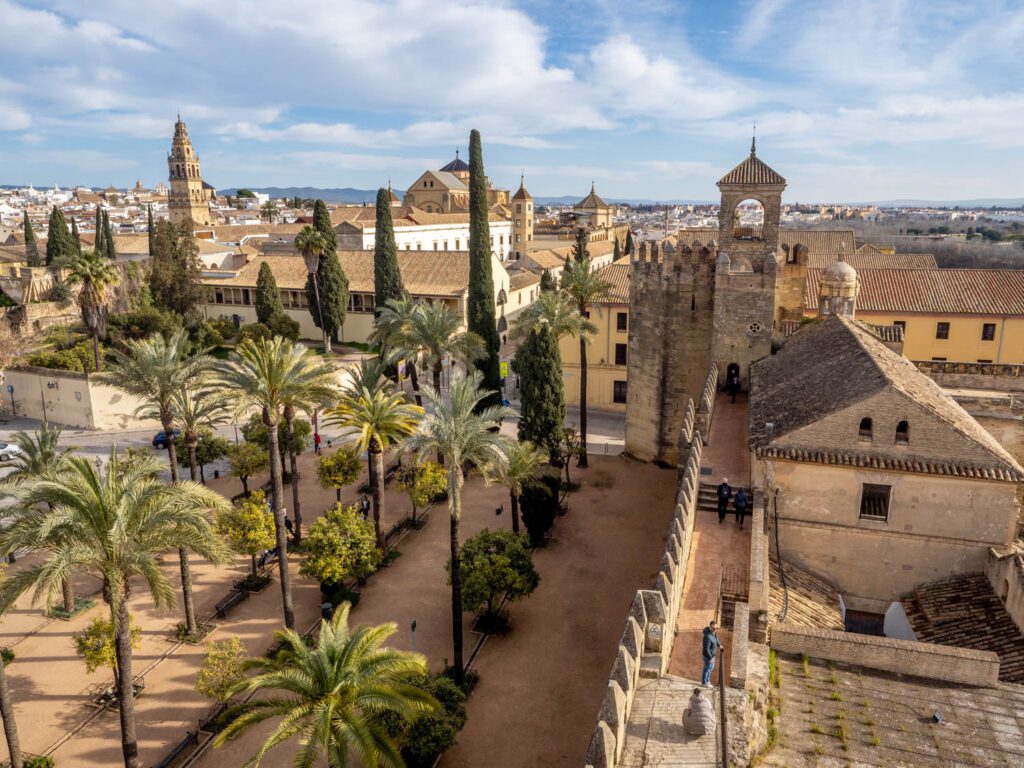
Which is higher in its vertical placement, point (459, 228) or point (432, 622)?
point (459, 228)

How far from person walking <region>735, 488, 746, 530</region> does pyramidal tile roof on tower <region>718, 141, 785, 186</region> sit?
50.8 feet

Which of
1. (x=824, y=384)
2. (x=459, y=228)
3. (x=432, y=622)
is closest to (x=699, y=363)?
(x=824, y=384)

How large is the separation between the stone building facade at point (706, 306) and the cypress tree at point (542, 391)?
5.39 metres

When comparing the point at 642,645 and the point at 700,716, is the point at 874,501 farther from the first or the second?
the point at 700,716

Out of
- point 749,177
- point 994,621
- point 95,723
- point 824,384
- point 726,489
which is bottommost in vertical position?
point 95,723

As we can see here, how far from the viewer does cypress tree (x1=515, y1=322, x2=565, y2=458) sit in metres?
32.7

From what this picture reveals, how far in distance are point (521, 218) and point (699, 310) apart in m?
81.3

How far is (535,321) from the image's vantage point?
1353 inches

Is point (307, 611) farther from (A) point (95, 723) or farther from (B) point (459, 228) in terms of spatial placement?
(B) point (459, 228)

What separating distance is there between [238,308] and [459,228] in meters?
37.3

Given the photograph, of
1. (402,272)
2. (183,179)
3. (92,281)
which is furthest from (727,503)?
(183,179)

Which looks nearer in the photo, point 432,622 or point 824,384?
point 824,384

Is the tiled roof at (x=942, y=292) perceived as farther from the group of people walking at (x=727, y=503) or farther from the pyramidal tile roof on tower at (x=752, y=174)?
the group of people walking at (x=727, y=503)

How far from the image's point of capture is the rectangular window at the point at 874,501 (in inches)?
782
